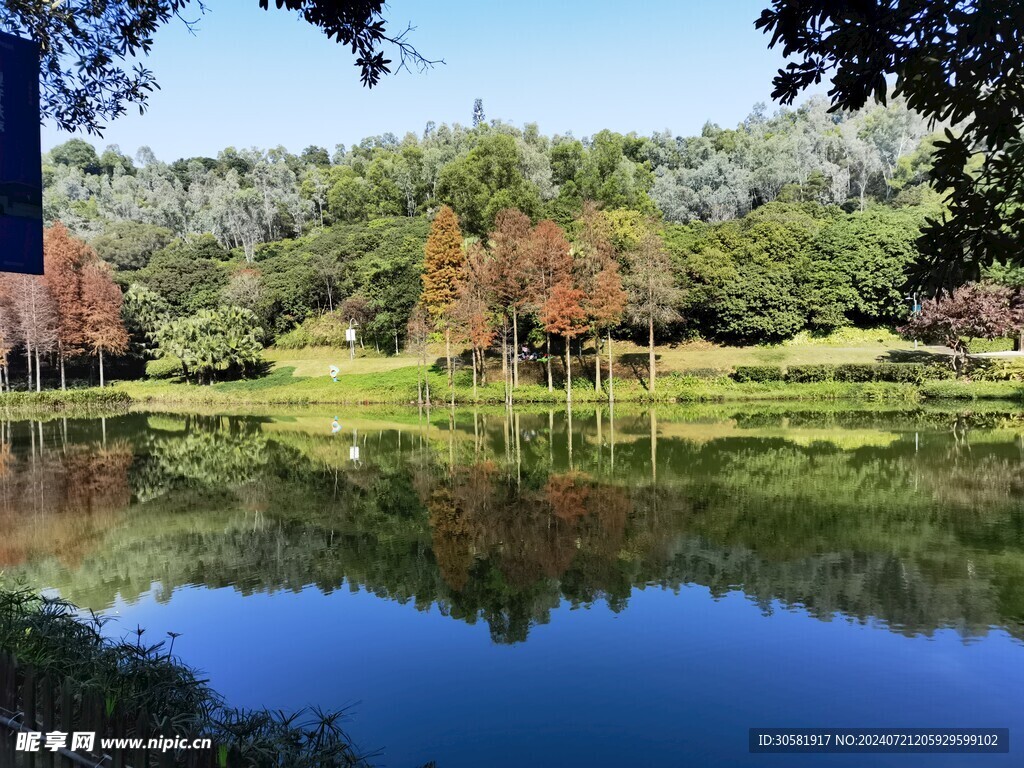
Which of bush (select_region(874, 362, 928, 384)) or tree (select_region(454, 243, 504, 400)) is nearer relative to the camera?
bush (select_region(874, 362, 928, 384))

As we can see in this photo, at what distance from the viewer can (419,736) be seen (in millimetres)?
5887

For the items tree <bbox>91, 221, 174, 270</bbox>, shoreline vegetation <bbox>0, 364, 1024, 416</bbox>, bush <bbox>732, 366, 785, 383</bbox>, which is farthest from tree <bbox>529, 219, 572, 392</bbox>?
tree <bbox>91, 221, 174, 270</bbox>

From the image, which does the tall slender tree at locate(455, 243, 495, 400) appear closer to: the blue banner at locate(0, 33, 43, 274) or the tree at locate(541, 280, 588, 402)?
the tree at locate(541, 280, 588, 402)

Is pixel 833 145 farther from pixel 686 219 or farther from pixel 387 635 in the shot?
→ pixel 387 635

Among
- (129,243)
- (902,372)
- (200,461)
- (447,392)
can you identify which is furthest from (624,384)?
(129,243)

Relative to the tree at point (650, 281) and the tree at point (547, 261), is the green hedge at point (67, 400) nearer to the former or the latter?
the tree at point (547, 261)

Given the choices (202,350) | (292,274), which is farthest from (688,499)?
(292,274)

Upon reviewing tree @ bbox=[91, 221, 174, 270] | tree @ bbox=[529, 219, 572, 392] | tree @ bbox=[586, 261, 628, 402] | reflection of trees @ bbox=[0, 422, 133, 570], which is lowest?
reflection of trees @ bbox=[0, 422, 133, 570]

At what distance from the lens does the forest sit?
111 ft

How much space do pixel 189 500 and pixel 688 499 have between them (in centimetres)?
998

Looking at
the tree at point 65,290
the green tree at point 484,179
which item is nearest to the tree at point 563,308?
the green tree at point 484,179

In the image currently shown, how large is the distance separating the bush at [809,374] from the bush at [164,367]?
3340 cm

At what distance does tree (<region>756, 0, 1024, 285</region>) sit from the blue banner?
199 inches

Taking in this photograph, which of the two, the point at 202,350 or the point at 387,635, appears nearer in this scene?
the point at 387,635
